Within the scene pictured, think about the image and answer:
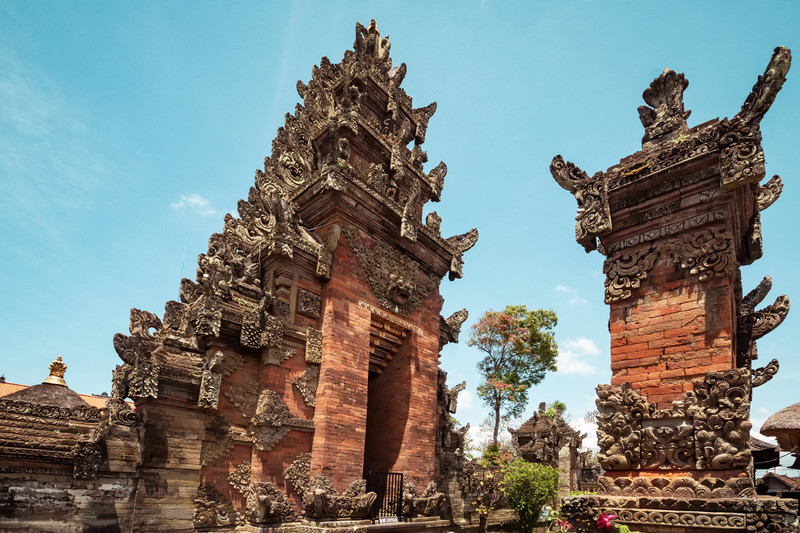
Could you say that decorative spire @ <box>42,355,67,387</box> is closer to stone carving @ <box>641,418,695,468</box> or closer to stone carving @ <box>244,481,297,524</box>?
stone carving @ <box>244,481,297,524</box>

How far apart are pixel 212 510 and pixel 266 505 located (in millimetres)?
959

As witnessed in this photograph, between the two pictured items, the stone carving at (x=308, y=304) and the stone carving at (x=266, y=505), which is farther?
the stone carving at (x=308, y=304)

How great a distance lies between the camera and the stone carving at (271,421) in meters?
9.19

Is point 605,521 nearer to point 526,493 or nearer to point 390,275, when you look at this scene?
point 390,275

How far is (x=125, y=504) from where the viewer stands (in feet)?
24.8

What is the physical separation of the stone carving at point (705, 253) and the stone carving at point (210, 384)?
7670mm

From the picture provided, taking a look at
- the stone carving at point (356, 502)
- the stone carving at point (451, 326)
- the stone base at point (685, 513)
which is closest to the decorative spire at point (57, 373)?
the stone carving at point (356, 502)

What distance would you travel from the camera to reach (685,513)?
12.3 ft

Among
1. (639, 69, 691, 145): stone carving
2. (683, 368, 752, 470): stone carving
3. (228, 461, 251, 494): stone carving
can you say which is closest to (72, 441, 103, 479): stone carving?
(228, 461, 251, 494): stone carving

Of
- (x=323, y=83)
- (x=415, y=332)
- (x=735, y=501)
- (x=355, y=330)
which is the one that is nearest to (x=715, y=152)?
(x=735, y=501)

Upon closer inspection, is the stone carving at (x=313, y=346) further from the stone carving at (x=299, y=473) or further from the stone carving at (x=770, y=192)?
the stone carving at (x=770, y=192)

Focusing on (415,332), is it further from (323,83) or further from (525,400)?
(525,400)

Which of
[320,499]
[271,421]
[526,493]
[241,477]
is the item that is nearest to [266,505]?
[241,477]

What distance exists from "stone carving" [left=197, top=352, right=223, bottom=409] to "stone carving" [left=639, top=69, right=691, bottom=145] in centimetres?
790
